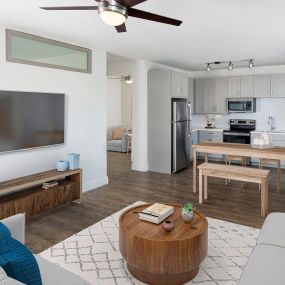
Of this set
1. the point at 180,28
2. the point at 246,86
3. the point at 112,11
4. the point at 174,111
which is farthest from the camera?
the point at 246,86

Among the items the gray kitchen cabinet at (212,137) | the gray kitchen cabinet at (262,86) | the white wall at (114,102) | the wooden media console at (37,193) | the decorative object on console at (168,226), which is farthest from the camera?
the white wall at (114,102)

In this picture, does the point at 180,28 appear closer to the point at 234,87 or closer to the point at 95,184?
the point at 95,184

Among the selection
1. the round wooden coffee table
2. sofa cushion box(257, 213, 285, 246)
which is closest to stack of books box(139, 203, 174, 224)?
the round wooden coffee table

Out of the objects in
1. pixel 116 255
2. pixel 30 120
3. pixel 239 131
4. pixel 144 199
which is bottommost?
pixel 116 255

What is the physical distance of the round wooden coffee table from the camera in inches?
86.3

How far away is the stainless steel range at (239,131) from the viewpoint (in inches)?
277

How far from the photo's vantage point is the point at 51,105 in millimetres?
4098

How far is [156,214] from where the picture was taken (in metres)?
2.61

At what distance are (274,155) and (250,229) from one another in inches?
49.6

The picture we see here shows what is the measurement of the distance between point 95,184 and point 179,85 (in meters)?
3.00

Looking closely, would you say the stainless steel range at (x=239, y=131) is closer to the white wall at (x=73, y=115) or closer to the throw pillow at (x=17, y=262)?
the white wall at (x=73, y=115)

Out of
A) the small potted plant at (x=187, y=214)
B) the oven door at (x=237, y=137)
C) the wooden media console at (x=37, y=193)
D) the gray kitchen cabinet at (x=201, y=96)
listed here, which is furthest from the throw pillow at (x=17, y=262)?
the gray kitchen cabinet at (x=201, y=96)

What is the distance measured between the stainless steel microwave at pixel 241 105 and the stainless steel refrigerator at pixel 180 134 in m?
1.42

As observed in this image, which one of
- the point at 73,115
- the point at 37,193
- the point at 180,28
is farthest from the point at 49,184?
the point at 180,28
